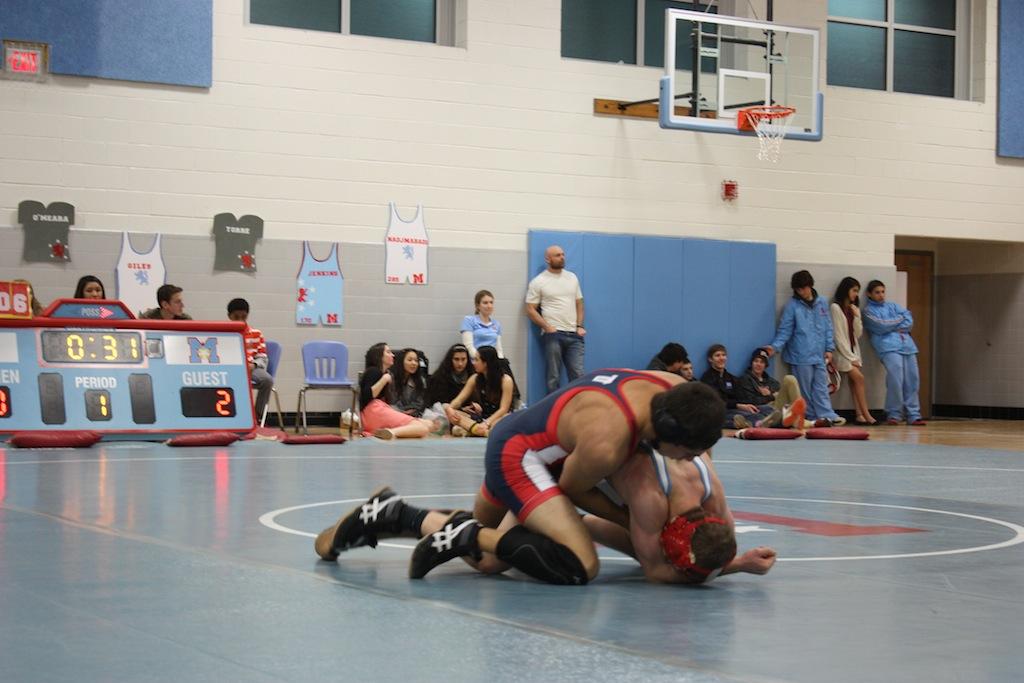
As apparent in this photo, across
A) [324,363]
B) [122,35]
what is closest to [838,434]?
[324,363]

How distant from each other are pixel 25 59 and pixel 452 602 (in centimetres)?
1116

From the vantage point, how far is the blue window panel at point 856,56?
723 inches

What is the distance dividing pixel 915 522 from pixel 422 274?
944 centimetres

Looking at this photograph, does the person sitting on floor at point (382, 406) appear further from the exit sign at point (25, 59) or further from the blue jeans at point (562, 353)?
the exit sign at point (25, 59)

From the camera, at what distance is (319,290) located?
15141 millimetres

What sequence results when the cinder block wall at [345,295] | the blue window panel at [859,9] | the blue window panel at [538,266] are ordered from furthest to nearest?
the blue window panel at [859,9] → the blue window panel at [538,266] → the cinder block wall at [345,295]

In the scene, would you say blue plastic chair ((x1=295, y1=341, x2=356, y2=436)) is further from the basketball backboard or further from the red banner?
the basketball backboard

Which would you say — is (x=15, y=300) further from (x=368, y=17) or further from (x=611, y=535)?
(x=611, y=535)

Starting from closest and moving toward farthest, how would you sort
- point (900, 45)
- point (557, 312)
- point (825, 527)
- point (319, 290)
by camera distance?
point (825, 527)
point (319, 290)
point (557, 312)
point (900, 45)

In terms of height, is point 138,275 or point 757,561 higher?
point 138,275

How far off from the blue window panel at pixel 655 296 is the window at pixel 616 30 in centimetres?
232

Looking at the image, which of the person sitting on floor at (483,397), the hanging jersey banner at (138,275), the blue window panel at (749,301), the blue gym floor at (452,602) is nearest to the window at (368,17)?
the hanging jersey banner at (138,275)

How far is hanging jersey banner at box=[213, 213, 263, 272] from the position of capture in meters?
14.6

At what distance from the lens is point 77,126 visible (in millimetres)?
14047
